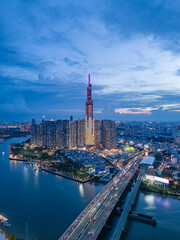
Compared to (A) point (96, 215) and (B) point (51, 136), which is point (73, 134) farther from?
(A) point (96, 215)

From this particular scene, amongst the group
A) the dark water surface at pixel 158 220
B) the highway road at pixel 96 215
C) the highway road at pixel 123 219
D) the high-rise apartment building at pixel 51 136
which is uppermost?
the high-rise apartment building at pixel 51 136

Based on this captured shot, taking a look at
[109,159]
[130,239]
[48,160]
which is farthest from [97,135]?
[130,239]

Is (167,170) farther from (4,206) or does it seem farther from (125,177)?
(4,206)

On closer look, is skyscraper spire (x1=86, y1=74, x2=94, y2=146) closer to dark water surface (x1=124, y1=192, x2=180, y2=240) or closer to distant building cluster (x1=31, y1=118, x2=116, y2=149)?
distant building cluster (x1=31, y1=118, x2=116, y2=149)

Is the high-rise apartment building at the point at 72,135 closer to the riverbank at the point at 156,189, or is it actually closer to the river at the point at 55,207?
the river at the point at 55,207

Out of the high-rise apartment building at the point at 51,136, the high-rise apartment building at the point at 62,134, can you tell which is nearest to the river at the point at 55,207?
the high-rise apartment building at the point at 62,134

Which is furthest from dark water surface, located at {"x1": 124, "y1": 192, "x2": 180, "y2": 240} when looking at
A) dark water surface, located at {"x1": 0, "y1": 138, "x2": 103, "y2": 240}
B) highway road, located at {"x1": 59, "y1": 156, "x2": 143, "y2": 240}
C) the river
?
dark water surface, located at {"x1": 0, "y1": 138, "x2": 103, "y2": 240}
